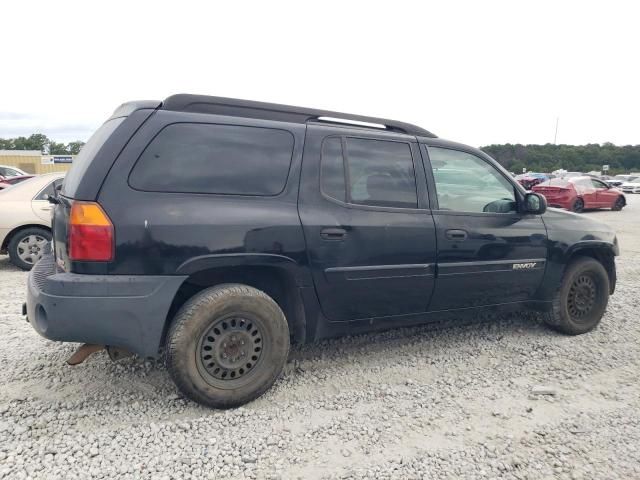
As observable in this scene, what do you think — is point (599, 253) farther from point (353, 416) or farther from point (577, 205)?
point (577, 205)

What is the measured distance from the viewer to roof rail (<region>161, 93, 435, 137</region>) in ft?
9.90

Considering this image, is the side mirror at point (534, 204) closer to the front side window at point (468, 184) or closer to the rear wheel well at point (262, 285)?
the front side window at point (468, 184)

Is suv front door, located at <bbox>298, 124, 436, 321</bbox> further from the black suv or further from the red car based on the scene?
the red car

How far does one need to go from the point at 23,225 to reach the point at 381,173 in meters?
5.54

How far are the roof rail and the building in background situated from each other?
43.5m

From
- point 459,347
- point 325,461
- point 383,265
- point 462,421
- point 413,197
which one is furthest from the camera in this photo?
point 459,347

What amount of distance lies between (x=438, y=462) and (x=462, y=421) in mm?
472

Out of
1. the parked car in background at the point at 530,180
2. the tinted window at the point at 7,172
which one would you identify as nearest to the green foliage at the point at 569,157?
the parked car in background at the point at 530,180

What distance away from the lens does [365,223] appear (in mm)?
3283

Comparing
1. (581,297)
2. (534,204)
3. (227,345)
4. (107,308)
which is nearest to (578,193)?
(581,297)

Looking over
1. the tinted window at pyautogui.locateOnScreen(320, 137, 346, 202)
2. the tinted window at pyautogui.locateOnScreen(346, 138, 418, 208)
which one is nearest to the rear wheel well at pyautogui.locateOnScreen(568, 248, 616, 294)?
the tinted window at pyautogui.locateOnScreen(346, 138, 418, 208)

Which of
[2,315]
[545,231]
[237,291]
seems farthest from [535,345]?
[2,315]

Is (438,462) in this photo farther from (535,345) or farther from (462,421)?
(535,345)

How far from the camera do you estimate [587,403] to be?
10.3 ft
